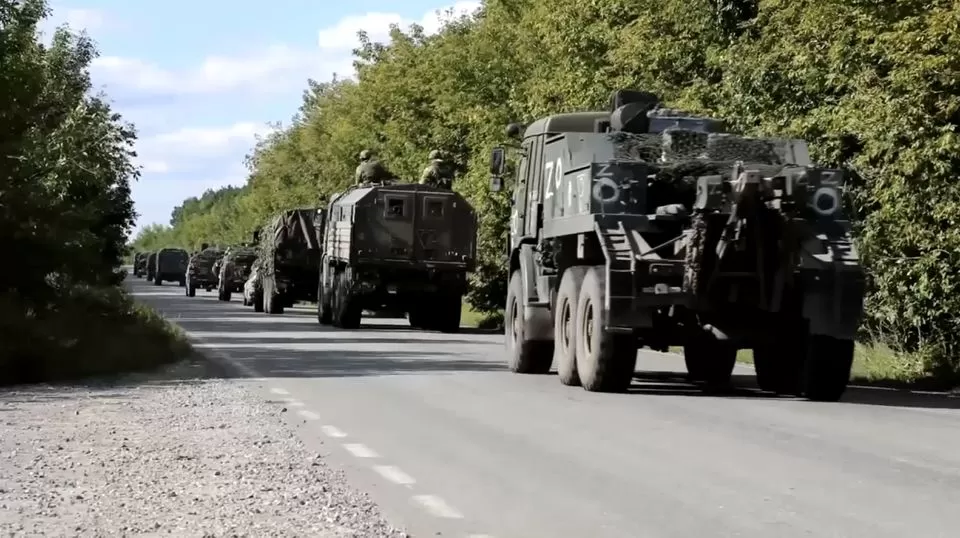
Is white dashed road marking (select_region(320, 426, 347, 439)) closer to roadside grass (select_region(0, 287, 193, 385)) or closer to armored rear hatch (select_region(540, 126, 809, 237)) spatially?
armored rear hatch (select_region(540, 126, 809, 237))

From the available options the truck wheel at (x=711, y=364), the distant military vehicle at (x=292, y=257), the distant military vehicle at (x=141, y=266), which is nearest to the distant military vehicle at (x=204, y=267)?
the distant military vehicle at (x=292, y=257)

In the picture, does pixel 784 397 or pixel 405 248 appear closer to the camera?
pixel 784 397

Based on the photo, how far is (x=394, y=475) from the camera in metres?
11.4

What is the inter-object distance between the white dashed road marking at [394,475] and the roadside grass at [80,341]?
922 centimetres

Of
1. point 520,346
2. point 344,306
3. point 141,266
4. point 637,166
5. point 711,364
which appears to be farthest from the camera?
point 141,266

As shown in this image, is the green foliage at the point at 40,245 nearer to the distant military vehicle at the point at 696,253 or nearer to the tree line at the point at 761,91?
the distant military vehicle at the point at 696,253

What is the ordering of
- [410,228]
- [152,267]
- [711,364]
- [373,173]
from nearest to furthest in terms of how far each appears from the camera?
[711,364]
[410,228]
[373,173]
[152,267]

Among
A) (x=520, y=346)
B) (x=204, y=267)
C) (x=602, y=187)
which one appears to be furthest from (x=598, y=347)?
(x=204, y=267)

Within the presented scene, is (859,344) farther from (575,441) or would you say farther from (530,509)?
(530,509)

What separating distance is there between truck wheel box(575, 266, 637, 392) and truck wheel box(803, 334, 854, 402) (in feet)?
5.65

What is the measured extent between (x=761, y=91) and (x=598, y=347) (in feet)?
37.0

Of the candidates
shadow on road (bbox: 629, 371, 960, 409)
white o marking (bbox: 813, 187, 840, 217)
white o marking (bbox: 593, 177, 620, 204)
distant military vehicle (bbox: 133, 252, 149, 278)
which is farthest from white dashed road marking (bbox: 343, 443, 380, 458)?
distant military vehicle (bbox: 133, 252, 149, 278)

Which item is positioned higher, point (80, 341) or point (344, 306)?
point (344, 306)

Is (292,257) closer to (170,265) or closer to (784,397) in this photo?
(784,397)
